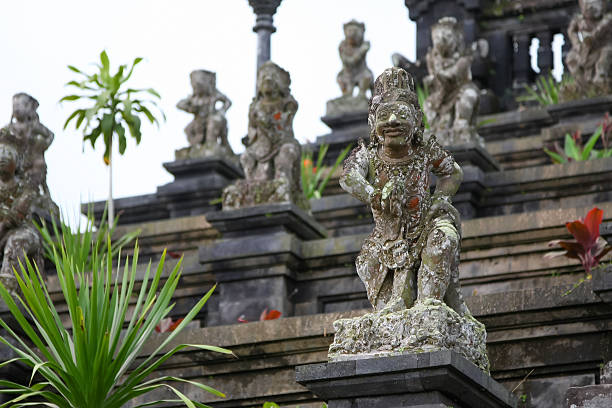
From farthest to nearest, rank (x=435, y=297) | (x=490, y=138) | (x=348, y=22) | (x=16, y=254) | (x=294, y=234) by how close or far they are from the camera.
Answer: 1. (x=348, y=22)
2. (x=490, y=138)
3. (x=294, y=234)
4. (x=16, y=254)
5. (x=435, y=297)

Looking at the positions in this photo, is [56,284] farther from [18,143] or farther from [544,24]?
[544,24]

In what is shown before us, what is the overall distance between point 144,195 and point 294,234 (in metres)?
5.84

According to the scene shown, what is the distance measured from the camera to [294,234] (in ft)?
41.1

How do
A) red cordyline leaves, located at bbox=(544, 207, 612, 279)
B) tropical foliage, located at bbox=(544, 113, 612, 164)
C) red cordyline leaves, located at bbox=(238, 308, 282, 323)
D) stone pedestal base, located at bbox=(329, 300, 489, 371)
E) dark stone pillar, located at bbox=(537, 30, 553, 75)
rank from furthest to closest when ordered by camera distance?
1. dark stone pillar, located at bbox=(537, 30, 553, 75)
2. tropical foliage, located at bbox=(544, 113, 612, 164)
3. red cordyline leaves, located at bbox=(238, 308, 282, 323)
4. red cordyline leaves, located at bbox=(544, 207, 612, 279)
5. stone pedestal base, located at bbox=(329, 300, 489, 371)

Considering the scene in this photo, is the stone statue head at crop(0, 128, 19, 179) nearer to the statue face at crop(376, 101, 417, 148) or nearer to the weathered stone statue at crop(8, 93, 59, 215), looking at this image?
the weathered stone statue at crop(8, 93, 59, 215)

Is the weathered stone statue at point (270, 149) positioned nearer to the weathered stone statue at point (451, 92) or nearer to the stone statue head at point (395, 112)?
the weathered stone statue at point (451, 92)

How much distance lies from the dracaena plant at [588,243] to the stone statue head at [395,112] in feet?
7.14

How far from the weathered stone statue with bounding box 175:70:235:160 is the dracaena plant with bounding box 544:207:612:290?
26.3 ft

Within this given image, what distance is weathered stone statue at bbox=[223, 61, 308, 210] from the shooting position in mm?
12805

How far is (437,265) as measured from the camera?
816cm

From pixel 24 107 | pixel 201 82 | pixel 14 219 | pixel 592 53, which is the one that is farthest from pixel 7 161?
pixel 592 53

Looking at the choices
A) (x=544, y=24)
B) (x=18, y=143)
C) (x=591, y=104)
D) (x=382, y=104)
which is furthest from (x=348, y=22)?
(x=382, y=104)

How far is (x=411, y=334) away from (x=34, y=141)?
830 cm

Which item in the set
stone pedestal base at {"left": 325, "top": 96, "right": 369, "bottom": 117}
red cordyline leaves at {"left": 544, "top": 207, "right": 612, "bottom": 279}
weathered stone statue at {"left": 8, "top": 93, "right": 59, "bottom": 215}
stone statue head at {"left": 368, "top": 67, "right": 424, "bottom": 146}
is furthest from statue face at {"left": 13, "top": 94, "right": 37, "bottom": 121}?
stone statue head at {"left": 368, "top": 67, "right": 424, "bottom": 146}
